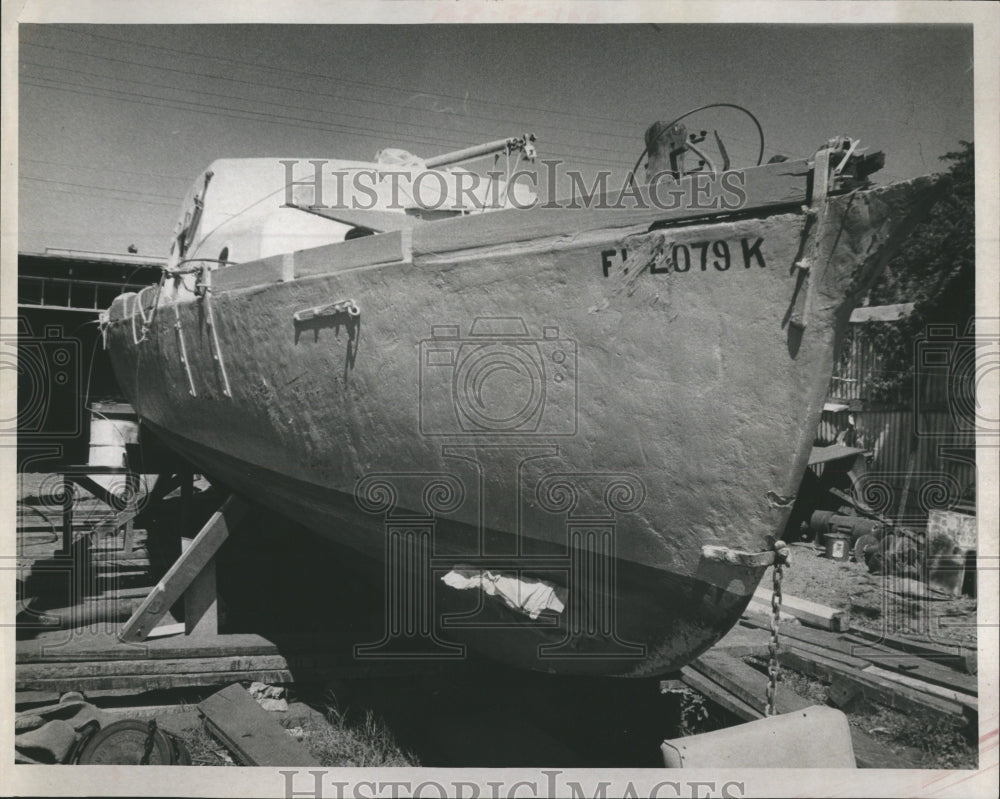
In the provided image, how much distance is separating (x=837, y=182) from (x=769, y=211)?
17 centimetres

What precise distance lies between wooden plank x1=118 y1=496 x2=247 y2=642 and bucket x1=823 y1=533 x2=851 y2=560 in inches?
183

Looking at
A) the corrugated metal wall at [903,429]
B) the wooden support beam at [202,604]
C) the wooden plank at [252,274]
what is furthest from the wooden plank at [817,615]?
the wooden plank at [252,274]

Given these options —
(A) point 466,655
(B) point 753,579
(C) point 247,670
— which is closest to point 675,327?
(B) point 753,579

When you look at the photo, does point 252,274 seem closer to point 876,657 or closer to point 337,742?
point 337,742

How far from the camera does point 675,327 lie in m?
1.98

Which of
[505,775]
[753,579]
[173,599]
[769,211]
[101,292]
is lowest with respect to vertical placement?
[505,775]

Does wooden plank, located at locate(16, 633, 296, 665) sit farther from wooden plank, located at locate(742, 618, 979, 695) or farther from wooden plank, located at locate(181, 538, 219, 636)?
wooden plank, located at locate(742, 618, 979, 695)

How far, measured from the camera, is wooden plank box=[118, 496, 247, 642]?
128 inches

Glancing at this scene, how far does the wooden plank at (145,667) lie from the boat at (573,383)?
0.63 meters

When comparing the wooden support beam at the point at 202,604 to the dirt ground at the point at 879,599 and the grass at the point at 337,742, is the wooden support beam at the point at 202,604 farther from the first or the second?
the dirt ground at the point at 879,599

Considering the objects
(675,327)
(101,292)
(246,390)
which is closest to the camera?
(675,327)

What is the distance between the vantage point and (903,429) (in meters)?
6.76

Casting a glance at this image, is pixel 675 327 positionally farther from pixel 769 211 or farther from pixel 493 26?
pixel 493 26

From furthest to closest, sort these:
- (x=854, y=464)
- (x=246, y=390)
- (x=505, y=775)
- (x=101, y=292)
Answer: (x=101, y=292) < (x=854, y=464) < (x=246, y=390) < (x=505, y=775)
